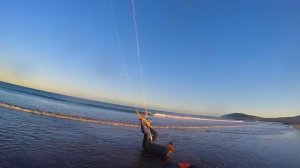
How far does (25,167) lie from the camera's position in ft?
25.6

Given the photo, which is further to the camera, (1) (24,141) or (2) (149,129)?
(2) (149,129)

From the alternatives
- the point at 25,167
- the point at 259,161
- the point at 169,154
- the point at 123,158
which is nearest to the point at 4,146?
the point at 25,167

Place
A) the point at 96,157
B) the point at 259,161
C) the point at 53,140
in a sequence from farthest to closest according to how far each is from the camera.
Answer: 1. the point at 259,161
2. the point at 53,140
3. the point at 96,157

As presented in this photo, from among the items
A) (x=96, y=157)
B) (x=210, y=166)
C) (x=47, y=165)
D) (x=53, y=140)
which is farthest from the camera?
(x=53, y=140)

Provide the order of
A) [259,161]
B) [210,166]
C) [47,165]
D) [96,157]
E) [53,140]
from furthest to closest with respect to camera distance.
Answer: [259,161]
[53,140]
[210,166]
[96,157]
[47,165]

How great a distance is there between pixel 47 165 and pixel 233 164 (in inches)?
361

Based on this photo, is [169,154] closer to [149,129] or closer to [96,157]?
[149,129]

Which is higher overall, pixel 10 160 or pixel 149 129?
pixel 149 129

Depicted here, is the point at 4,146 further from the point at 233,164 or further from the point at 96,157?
the point at 233,164

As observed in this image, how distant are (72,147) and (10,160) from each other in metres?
3.61

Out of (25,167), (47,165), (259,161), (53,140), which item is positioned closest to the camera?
(25,167)

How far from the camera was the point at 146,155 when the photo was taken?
12047 millimetres

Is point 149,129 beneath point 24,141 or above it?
above

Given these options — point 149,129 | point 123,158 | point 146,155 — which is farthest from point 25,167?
point 149,129
